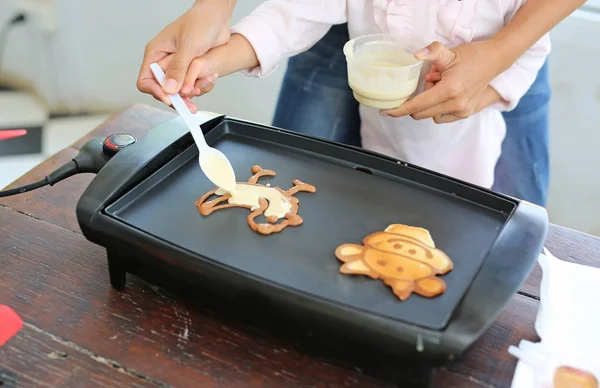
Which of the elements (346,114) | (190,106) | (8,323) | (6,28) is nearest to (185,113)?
(190,106)

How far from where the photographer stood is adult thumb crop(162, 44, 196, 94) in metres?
0.67

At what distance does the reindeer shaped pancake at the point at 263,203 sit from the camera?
57 centimetres

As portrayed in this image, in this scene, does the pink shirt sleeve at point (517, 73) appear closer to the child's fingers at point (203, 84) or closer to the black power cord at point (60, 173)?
the child's fingers at point (203, 84)

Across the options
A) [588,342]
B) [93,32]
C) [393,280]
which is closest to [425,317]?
[393,280]

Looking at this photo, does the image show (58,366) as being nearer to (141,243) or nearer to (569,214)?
(141,243)

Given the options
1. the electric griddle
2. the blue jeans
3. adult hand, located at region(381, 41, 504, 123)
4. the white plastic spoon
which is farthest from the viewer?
the blue jeans

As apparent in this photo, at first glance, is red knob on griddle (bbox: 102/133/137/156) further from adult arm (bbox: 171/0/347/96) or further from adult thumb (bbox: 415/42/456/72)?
adult thumb (bbox: 415/42/456/72)

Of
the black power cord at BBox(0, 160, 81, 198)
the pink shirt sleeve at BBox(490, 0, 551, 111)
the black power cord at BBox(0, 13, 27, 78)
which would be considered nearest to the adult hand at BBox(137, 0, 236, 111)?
the black power cord at BBox(0, 160, 81, 198)

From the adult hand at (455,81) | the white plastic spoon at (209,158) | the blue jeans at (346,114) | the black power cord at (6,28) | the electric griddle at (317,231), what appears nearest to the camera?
the electric griddle at (317,231)

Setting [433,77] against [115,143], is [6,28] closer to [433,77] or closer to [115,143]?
[115,143]

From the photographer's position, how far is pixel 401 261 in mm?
535

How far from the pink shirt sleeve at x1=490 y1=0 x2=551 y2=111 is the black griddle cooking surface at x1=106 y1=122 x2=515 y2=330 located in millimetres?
244

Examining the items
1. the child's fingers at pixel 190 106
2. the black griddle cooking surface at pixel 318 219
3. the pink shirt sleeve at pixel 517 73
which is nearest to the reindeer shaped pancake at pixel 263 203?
the black griddle cooking surface at pixel 318 219

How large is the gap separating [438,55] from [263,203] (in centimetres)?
28
